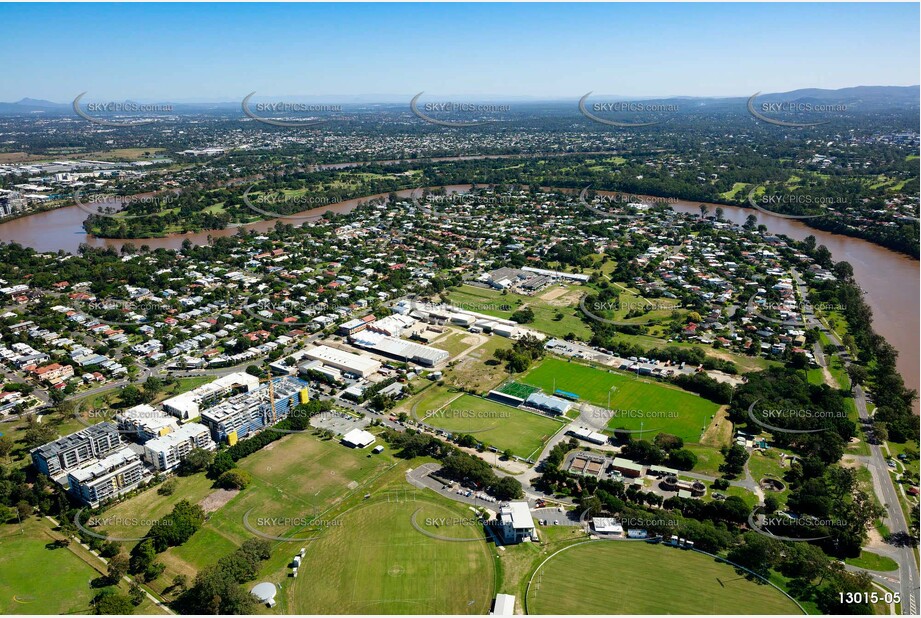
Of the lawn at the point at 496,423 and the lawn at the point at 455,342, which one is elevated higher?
the lawn at the point at 455,342

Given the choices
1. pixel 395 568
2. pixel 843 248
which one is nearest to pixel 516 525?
pixel 395 568

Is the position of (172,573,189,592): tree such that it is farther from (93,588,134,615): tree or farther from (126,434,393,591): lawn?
(93,588,134,615): tree

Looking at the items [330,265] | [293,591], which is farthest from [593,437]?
[330,265]

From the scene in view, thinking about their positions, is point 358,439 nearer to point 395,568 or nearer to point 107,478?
point 395,568

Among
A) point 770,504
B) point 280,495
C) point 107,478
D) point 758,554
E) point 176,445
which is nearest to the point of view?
point 758,554

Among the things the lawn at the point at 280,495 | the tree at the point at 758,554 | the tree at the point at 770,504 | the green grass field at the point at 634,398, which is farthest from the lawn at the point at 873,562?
the lawn at the point at 280,495

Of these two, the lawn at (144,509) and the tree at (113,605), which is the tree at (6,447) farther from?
the tree at (113,605)
